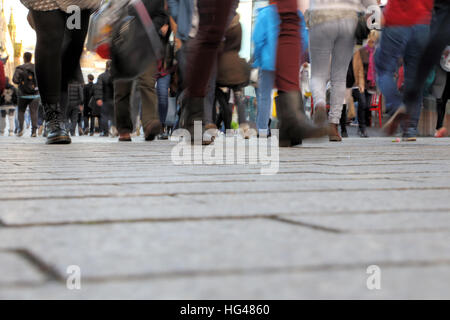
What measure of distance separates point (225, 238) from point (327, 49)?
455 cm

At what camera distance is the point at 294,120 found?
3.53m

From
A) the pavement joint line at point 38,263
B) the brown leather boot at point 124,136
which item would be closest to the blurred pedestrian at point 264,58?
the brown leather boot at point 124,136

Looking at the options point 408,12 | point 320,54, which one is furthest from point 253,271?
point 408,12

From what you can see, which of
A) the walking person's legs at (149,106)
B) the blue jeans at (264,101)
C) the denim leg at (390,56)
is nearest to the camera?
the walking person's legs at (149,106)

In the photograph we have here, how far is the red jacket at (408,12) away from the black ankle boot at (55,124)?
2873mm

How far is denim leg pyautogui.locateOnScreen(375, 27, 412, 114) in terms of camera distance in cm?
568

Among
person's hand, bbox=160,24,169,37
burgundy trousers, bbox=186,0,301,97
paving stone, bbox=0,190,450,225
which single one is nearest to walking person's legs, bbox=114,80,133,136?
person's hand, bbox=160,24,169,37

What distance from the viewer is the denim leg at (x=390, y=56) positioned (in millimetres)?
5684

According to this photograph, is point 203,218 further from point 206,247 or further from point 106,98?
point 106,98

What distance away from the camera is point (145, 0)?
5.08 meters

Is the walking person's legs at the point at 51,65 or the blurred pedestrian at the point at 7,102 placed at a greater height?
the blurred pedestrian at the point at 7,102

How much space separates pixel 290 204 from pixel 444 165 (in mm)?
1316

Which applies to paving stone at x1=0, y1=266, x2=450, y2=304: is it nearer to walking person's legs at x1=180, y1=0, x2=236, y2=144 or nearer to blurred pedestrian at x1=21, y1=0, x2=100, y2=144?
walking person's legs at x1=180, y1=0, x2=236, y2=144

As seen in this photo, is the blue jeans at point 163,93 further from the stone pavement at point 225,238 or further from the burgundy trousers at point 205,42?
the stone pavement at point 225,238
